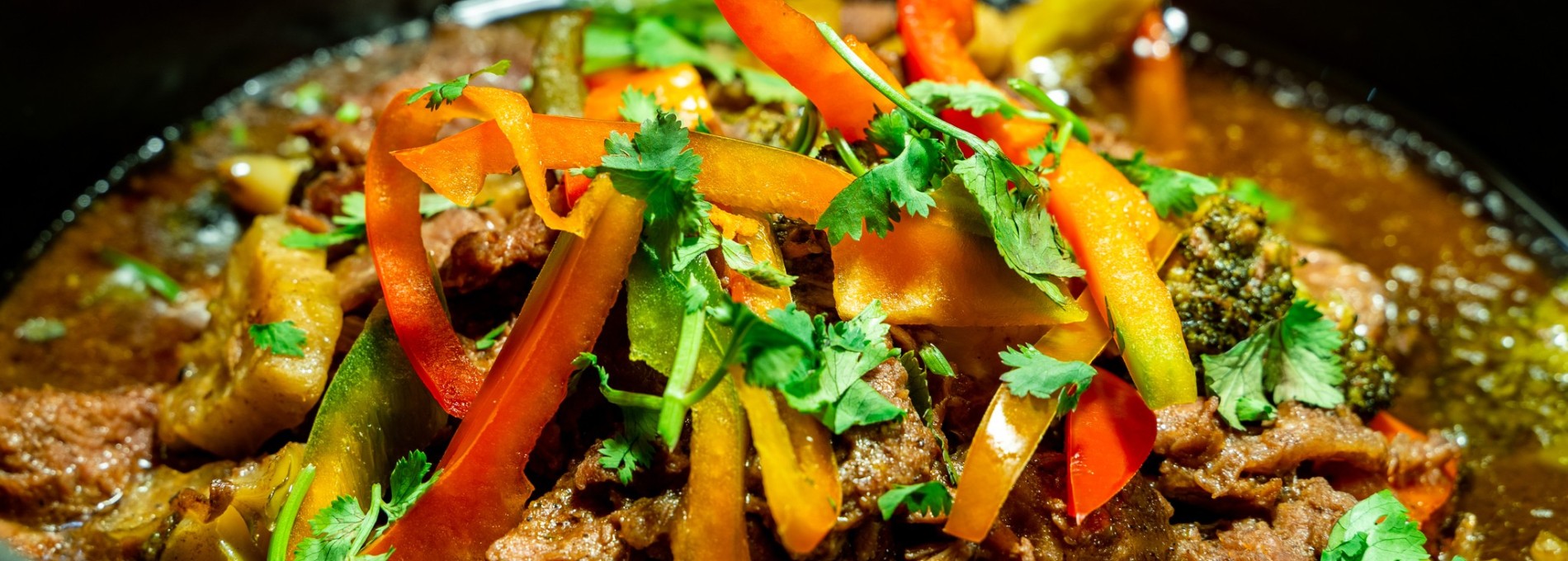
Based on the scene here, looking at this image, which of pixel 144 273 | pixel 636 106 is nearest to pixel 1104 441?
pixel 636 106

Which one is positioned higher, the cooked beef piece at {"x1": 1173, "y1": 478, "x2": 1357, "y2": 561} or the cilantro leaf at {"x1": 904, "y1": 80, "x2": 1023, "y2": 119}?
the cilantro leaf at {"x1": 904, "y1": 80, "x2": 1023, "y2": 119}

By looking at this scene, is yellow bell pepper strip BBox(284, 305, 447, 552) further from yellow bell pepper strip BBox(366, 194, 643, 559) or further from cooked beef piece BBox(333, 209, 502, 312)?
cooked beef piece BBox(333, 209, 502, 312)

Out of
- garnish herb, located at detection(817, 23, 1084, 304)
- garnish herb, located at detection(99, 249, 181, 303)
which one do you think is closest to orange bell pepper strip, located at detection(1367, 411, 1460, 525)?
garnish herb, located at detection(817, 23, 1084, 304)

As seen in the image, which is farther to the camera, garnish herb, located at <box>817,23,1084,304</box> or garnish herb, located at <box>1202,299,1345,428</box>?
garnish herb, located at <box>1202,299,1345,428</box>

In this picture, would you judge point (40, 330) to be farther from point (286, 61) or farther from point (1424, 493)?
point (1424, 493)

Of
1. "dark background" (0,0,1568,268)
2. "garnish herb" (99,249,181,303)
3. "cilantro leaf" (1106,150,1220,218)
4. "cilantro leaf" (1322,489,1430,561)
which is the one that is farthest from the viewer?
"dark background" (0,0,1568,268)

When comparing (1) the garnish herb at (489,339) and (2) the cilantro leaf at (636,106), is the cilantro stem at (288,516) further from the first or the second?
(2) the cilantro leaf at (636,106)
